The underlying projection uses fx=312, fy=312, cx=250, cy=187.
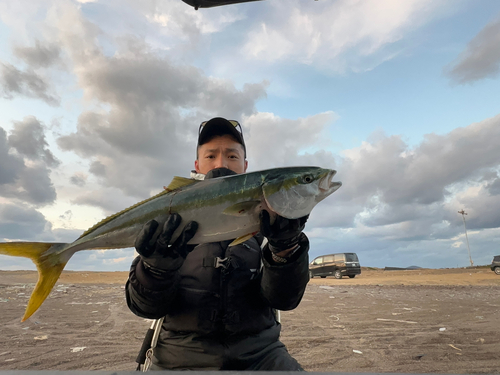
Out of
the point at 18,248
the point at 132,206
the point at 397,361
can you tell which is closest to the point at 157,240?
the point at 132,206

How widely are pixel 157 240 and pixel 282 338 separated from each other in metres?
5.19

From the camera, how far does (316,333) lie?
284 inches

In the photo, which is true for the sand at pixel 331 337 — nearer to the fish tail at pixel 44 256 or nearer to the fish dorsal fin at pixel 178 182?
the fish tail at pixel 44 256

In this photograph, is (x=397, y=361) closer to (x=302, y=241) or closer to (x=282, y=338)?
(x=282, y=338)

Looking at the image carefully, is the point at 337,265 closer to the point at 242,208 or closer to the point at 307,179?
the point at 307,179

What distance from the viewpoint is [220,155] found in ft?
13.5

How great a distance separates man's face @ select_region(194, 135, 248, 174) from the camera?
4.06m

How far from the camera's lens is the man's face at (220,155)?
4062mm

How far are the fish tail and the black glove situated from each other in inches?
70.8

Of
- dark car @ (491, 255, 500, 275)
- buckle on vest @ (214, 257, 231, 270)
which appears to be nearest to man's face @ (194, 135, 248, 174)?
buckle on vest @ (214, 257, 231, 270)

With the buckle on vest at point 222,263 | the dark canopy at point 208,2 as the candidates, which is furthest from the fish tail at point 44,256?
the dark canopy at point 208,2

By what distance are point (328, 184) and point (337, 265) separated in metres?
24.6

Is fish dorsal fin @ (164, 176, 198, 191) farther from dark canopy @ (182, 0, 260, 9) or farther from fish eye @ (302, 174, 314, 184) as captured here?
dark canopy @ (182, 0, 260, 9)

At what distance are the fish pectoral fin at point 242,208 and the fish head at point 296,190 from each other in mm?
124
